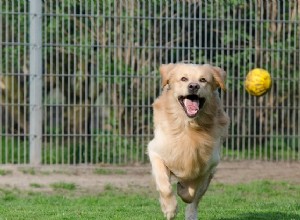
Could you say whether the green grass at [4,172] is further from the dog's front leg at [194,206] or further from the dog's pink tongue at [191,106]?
the dog's pink tongue at [191,106]

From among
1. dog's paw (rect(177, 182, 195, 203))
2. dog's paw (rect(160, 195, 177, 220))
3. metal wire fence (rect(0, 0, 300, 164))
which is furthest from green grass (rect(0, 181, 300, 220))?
metal wire fence (rect(0, 0, 300, 164))

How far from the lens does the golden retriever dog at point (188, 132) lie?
338 inches

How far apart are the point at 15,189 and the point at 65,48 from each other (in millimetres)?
2573

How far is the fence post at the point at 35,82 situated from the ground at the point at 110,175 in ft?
1.12

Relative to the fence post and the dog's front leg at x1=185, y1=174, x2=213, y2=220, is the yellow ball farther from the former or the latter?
the dog's front leg at x1=185, y1=174, x2=213, y2=220

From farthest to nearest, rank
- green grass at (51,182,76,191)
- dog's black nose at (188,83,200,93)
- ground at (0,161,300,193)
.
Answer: ground at (0,161,300,193) → green grass at (51,182,76,191) → dog's black nose at (188,83,200,93)

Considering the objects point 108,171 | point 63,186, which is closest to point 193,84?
point 63,186

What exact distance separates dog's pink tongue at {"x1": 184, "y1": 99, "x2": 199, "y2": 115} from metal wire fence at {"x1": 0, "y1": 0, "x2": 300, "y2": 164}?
550cm

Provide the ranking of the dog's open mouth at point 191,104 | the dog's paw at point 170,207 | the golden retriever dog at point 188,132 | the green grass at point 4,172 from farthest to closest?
the green grass at point 4,172 → the golden retriever dog at point 188,132 → the dog's open mouth at point 191,104 → the dog's paw at point 170,207

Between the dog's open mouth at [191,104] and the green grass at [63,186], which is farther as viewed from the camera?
the green grass at [63,186]

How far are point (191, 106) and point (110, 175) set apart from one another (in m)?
5.04

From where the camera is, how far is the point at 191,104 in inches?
335

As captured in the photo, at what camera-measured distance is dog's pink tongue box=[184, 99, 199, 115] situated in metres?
8.49

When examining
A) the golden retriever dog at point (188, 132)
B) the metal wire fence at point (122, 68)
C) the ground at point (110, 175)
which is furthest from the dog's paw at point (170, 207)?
the metal wire fence at point (122, 68)
